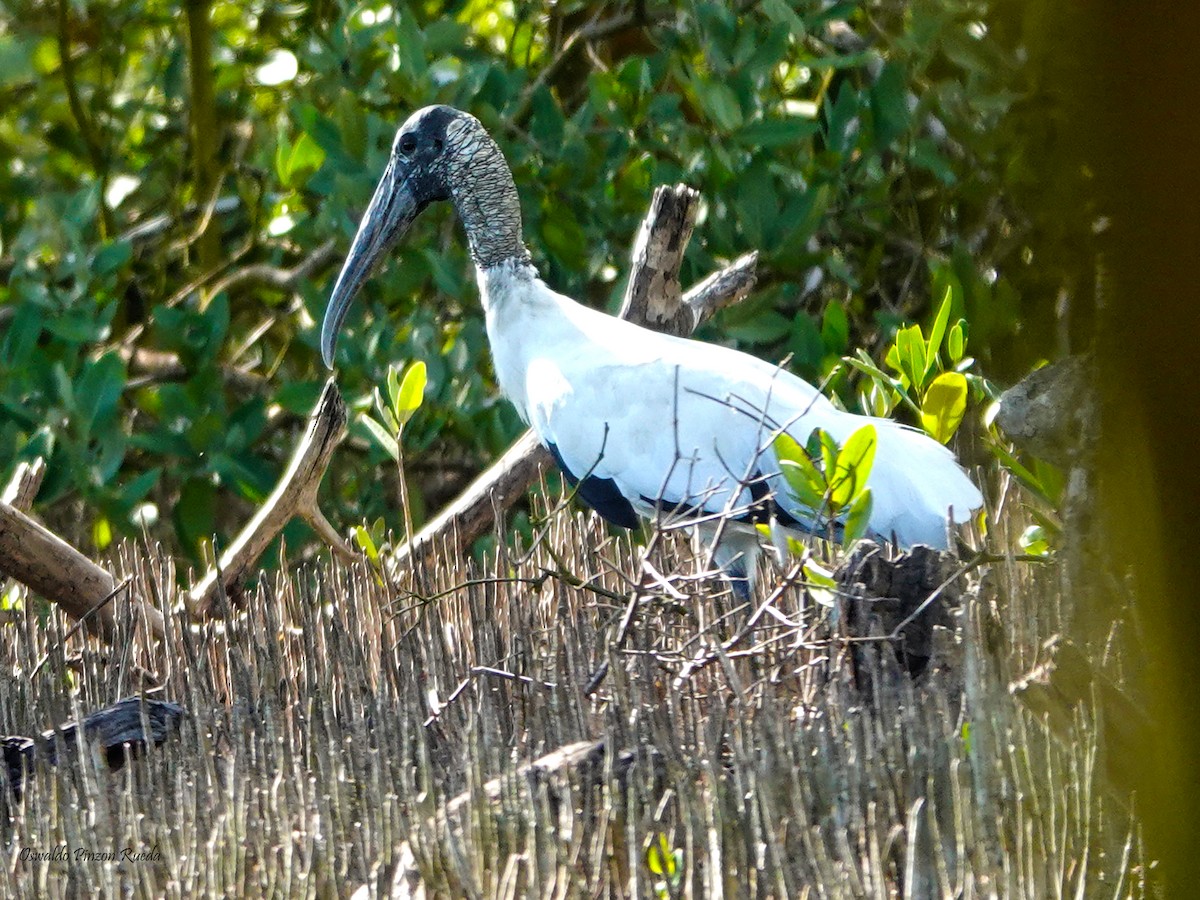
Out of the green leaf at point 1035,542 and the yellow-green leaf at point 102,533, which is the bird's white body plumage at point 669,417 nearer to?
the green leaf at point 1035,542

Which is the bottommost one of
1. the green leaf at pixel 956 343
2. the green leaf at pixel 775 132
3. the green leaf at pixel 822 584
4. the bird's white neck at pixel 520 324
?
the green leaf at pixel 822 584

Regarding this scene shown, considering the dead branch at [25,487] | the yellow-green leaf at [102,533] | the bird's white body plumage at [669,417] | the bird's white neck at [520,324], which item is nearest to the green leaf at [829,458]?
the bird's white body plumage at [669,417]

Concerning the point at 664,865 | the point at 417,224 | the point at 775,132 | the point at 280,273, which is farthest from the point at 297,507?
the point at 280,273

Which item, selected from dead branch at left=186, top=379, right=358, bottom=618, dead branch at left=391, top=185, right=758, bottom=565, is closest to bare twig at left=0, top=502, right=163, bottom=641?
dead branch at left=186, top=379, right=358, bottom=618

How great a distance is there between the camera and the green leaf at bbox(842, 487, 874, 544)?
193cm

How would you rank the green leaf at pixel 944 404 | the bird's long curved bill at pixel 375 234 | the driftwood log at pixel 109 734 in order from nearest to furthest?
the driftwood log at pixel 109 734
the green leaf at pixel 944 404
the bird's long curved bill at pixel 375 234

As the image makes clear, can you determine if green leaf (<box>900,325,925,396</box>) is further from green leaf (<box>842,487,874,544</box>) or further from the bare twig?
the bare twig

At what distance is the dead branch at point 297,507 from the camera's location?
9.71ft

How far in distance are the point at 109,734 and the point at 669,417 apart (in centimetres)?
138

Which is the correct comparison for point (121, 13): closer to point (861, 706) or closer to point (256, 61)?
point (256, 61)

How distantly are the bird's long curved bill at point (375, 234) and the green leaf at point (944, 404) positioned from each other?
5.75 feet

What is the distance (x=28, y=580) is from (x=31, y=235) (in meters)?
2.21

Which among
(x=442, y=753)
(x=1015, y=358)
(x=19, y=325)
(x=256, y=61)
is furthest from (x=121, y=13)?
(x=1015, y=358)

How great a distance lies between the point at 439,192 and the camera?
3689 millimetres
